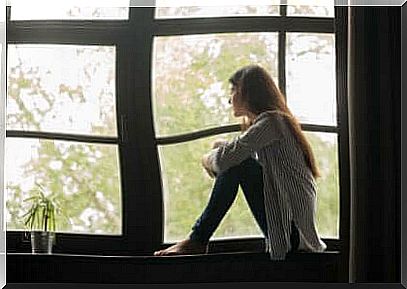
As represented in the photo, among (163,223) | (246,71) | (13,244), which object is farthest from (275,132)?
(13,244)

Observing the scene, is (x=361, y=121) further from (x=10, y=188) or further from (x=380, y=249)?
(x=10, y=188)

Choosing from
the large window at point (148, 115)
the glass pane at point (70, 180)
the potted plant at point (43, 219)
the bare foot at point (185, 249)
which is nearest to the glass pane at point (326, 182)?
the large window at point (148, 115)

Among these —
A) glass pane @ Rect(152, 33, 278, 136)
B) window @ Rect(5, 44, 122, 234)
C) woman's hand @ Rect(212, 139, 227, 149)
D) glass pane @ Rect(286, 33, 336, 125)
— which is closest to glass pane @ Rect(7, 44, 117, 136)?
window @ Rect(5, 44, 122, 234)

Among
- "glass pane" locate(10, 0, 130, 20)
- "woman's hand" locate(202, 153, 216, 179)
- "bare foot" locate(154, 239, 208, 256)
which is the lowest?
"bare foot" locate(154, 239, 208, 256)

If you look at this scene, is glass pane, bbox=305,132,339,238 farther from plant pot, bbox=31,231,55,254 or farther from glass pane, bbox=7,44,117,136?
plant pot, bbox=31,231,55,254

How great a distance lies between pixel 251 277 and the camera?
1.80 m

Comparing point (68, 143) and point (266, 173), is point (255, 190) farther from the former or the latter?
point (68, 143)

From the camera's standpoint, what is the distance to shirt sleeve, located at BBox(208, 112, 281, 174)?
5.92 feet

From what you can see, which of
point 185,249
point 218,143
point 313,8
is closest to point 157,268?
point 185,249

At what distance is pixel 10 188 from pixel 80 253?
202 mm

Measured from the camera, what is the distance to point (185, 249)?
70.4 inches

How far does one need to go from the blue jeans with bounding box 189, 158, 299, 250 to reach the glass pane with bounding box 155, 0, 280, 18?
0.31 m

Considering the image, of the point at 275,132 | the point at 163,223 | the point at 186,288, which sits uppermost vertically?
the point at 275,132

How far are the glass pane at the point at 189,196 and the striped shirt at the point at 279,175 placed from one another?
0.03 metres
